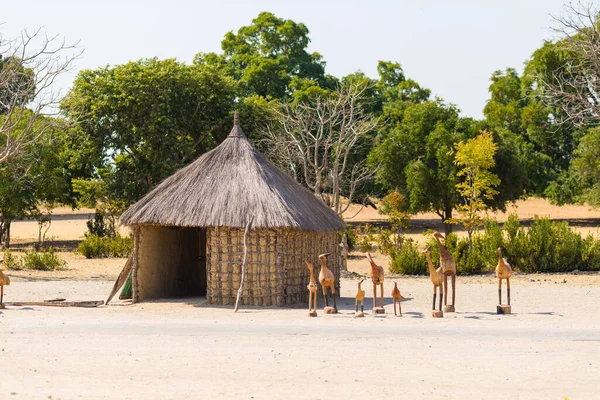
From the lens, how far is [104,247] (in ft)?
92.6

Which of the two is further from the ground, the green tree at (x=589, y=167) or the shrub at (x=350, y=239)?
the green tree at (x=589, y=167)

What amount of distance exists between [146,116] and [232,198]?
43.5 feet

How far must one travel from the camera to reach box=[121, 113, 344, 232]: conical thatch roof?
52.3 ft

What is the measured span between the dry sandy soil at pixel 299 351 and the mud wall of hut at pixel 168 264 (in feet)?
3.02

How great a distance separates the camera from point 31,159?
2808cm

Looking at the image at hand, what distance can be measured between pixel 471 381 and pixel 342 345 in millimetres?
2612

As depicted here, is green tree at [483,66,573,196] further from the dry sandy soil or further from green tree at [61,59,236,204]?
the dry sandy soil

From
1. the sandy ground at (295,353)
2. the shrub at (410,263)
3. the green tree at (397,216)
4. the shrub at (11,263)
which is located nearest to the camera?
the sandy ground at (295,353)

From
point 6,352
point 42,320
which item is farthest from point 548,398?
point 42,320

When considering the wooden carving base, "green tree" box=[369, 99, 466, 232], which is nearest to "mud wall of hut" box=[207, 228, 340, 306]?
the wooden carving base

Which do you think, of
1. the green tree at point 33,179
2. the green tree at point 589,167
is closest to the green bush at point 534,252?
the green tree at point 33,179

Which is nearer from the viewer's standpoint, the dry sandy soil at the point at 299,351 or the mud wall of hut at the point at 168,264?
the dry sandy soil at the point at 299,351

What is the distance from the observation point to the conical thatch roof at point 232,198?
15.9 meters

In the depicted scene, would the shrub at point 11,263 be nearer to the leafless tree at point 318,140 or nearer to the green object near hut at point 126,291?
the green object near hut at point 126,291
